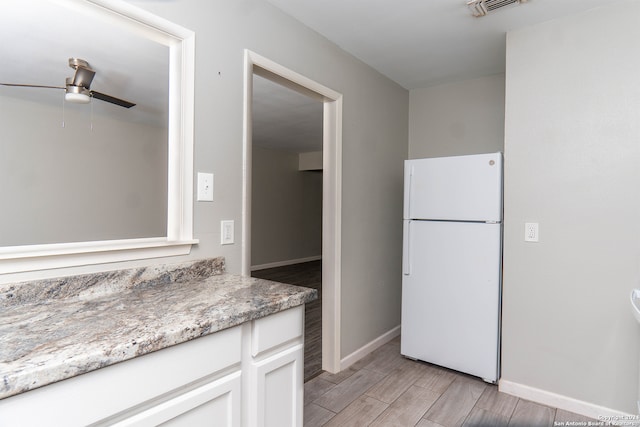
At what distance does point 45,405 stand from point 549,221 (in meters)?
2.50

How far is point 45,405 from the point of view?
2.43ft

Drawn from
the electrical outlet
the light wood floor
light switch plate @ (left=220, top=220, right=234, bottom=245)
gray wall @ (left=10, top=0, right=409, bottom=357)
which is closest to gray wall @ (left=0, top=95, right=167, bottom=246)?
gray wall @ (left=10, top=0, right=409, bottom=357)

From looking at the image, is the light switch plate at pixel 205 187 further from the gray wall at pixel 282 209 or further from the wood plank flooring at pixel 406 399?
the gray wall at pixel 282 209

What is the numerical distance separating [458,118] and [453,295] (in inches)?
65.2

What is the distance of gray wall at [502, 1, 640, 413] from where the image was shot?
6.50 ft

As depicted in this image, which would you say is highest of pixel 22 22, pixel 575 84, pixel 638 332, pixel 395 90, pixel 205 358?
pixel 395 90

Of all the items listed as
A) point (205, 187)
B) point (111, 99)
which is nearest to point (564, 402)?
point (205, 187)

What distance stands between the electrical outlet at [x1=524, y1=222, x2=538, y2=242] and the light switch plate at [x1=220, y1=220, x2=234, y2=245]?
6.02ft

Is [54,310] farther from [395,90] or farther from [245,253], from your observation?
[395,90]

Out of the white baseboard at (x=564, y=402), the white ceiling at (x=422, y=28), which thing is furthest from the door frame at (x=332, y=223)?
the white baseboard at (x=564, y=402)

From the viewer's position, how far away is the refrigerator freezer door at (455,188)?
2.39m

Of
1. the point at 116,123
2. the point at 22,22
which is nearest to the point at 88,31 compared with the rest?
the point at 22,22

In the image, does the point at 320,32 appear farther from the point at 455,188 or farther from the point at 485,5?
the point at 455,188

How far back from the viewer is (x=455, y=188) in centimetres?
255
